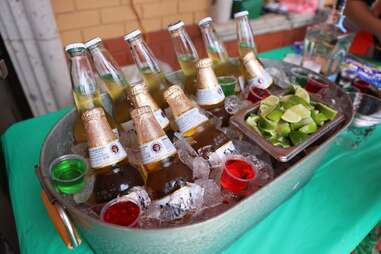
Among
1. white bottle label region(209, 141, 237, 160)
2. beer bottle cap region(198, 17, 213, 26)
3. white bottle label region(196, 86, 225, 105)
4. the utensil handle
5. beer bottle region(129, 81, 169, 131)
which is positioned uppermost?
beer bottle cap region(198, 17, 213, 26)

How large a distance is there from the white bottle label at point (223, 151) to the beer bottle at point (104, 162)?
151 mm

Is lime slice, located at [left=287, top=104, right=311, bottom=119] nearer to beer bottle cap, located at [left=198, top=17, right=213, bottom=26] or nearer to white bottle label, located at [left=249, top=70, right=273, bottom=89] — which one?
white bottle label, located at [left=249, top=70, right=273, bottom=89]

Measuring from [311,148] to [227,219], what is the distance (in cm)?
25

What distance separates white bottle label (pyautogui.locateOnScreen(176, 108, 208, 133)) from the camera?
56 centimetres

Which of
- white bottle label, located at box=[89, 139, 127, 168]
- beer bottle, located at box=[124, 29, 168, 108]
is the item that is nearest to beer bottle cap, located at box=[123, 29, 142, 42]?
beer bottle, located at box=[124, 29, 168, 108]

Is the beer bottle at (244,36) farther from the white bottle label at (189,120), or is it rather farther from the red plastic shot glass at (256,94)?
the white bottle label at (189,120)

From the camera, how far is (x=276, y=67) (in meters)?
0.85

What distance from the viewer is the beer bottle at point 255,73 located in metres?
0.73

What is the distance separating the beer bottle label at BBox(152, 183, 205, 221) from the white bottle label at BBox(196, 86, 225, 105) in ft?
0.78

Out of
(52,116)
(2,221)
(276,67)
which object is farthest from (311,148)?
(2,221)

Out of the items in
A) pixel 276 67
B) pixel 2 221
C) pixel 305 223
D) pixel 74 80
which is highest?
pixel 74 80

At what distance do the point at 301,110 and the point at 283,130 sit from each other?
6 centimetres

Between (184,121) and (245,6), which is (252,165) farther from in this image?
(245,6)

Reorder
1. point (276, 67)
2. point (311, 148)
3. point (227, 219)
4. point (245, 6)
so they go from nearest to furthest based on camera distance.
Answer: point (227, 219) < point (311, 148) < point (276, 67) < point (245, 6)
